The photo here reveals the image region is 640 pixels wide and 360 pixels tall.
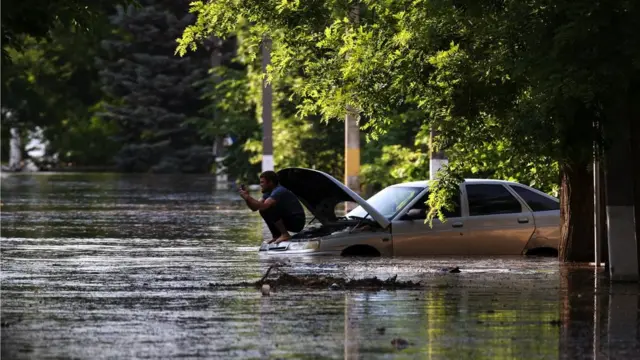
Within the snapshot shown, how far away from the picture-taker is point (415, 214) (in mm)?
23484

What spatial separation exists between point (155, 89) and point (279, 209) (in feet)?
197

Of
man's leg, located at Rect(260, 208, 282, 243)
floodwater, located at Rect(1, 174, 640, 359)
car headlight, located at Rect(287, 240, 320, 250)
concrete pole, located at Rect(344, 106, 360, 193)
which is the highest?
concrete pole, located at Rect(344, 106, 360, 193)

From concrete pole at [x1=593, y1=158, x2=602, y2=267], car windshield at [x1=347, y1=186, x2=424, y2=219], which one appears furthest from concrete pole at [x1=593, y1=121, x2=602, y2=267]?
car windshield at [x1=347, y1=186, x2=424, y2=219]

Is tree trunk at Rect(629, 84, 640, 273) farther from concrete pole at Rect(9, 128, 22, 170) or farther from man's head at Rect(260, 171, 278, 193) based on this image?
concrete pole at Rect(9, 128, 22, 170)

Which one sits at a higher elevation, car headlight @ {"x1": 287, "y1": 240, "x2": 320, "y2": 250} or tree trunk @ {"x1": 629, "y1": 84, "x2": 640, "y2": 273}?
tree trunk @ {"x1": 629, "y1": 84, "x2": 640, "y2": 273}

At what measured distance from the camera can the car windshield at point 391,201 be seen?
23750 millimetres

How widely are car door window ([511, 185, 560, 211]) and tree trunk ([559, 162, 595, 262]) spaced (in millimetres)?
1568

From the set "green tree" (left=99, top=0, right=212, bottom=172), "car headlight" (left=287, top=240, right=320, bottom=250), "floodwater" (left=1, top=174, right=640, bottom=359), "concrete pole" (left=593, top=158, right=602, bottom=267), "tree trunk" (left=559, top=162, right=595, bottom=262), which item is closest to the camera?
"floodwater" (left=1, top=174, right=640, bottom=359)

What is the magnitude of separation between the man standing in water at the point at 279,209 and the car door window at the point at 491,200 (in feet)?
7.64

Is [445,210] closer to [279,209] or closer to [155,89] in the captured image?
[279,209]

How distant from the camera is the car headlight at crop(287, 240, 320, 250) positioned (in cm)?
2330

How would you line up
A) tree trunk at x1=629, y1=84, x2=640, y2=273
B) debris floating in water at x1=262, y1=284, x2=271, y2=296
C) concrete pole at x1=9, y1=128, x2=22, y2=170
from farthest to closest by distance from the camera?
concrete pole at x1=9, y1=128, x2=22, y2=170 → tree trunk at x1=629, y1=84, x2=640, y2=273 → debris floating in water at x1=262, y1=284, x2=271, y2=296

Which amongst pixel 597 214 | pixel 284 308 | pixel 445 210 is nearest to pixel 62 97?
pixel 445 210

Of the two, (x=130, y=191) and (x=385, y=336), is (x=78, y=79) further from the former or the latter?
(x=385, y=336)
